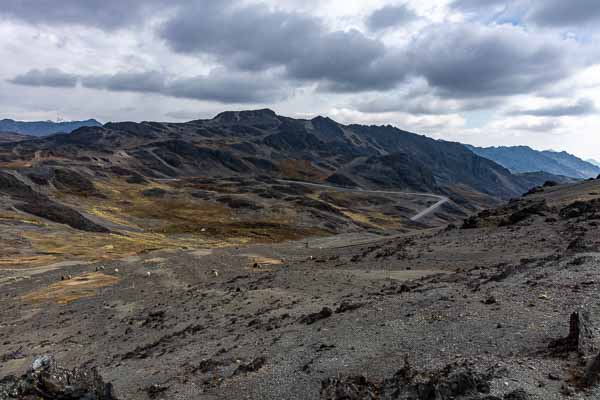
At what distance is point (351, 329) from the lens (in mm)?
19469

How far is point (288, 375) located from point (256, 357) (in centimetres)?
276

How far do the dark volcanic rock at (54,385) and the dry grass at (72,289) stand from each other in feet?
82.7

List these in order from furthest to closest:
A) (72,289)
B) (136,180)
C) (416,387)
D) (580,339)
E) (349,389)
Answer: (136,180) < (72,289) < (349,389) < (580,339) < (416,387)

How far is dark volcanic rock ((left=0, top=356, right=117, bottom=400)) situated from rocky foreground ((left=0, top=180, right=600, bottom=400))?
0.15 feet

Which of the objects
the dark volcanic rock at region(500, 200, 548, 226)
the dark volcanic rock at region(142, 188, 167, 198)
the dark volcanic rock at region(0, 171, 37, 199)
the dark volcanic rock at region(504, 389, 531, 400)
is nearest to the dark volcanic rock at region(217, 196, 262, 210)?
the dark volcanic rock at region(142, 188, 167, 198)

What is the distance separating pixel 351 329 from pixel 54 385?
11787 millimetres

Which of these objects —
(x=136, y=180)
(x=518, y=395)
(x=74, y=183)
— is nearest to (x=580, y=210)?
(x=518, y=395)

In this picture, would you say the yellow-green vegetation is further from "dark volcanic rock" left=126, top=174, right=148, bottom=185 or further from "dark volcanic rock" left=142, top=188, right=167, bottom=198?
"dark volcanic rock" left=126, top=174, right=148, bottom=185

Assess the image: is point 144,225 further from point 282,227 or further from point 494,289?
point 494,289

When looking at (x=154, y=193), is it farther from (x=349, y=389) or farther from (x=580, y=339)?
(x=580, y=339)

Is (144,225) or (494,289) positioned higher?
(494,289)

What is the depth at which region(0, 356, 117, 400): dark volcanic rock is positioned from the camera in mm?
16016

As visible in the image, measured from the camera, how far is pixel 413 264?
36.2 meters

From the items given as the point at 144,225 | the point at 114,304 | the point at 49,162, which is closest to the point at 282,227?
the point at 144,225
